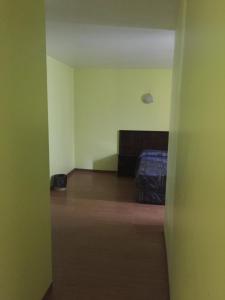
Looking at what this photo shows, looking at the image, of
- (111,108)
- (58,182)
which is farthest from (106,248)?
(111,108)

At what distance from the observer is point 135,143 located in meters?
6.40

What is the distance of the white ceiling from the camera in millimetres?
2365

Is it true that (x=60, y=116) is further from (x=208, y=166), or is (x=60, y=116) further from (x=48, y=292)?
(x=208, y=166)

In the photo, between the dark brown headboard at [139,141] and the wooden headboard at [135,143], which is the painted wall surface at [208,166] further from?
the dark brown headboard at [139,141]

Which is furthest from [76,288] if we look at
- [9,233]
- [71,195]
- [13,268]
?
[71,195]

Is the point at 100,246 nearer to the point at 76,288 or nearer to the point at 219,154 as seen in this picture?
the point at 76,288

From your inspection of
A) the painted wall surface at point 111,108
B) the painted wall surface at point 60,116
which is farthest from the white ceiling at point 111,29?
the painted wall surface at point 111,108

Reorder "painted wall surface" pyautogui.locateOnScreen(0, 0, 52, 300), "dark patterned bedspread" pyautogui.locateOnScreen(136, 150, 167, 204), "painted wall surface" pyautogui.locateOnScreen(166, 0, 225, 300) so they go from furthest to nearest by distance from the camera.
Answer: "dark patterned bedspread" pyautogui.locateOnScreen(136, 150, 167, 204)
"painted wall surface" pyautogui.locateOnScreen(0, 0, 52, 300)
"painted wall surface" pyautogui.locateOnScreen(166, 0, 225, 300)

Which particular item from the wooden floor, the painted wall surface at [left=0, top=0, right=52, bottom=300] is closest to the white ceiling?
the painted wall surface at [left=0, top=0, right=52, bottom=300]

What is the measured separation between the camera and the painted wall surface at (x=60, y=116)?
500 cm

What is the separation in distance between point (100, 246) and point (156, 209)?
1478 mm

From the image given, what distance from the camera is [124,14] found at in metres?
2.56

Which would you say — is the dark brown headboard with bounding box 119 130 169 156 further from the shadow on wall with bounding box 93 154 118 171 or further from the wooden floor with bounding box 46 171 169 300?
the wooden floor with bounding box 46 171 169 300

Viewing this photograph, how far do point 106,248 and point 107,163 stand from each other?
11.9ft
